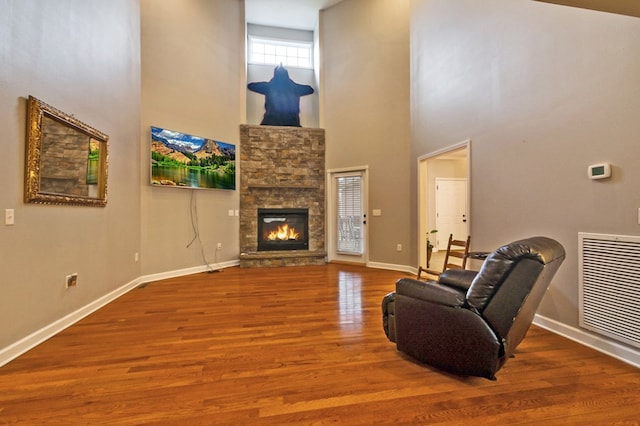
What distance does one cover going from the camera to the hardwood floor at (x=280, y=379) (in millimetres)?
1534

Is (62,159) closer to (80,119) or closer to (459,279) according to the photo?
(80,119)

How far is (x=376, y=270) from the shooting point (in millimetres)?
5371

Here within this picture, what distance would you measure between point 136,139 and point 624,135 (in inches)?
218

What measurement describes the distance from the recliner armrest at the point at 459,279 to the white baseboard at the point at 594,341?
3.05 feet

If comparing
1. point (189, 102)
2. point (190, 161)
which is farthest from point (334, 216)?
point (189, 102)

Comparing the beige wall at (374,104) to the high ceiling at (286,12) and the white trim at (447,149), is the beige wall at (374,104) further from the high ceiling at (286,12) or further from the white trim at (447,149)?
the white trim at (447,149)

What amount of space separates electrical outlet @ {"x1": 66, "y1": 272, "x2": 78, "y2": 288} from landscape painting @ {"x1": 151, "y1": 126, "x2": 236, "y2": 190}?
2.02 meters

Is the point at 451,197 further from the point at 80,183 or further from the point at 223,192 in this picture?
the point at 80,183

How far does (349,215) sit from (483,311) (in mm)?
4373

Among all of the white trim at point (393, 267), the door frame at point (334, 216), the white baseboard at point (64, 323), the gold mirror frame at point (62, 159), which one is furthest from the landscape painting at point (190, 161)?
the white trim at point (393, 267)

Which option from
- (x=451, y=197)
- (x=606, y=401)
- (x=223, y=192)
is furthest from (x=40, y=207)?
(x=451, y=197)

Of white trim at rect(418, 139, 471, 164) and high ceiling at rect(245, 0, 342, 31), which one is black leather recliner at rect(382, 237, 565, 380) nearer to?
white trim at rect(418, 139, 471, 164)

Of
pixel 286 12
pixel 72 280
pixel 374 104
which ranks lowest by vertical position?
pixel 72 280

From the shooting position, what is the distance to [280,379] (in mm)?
1859
